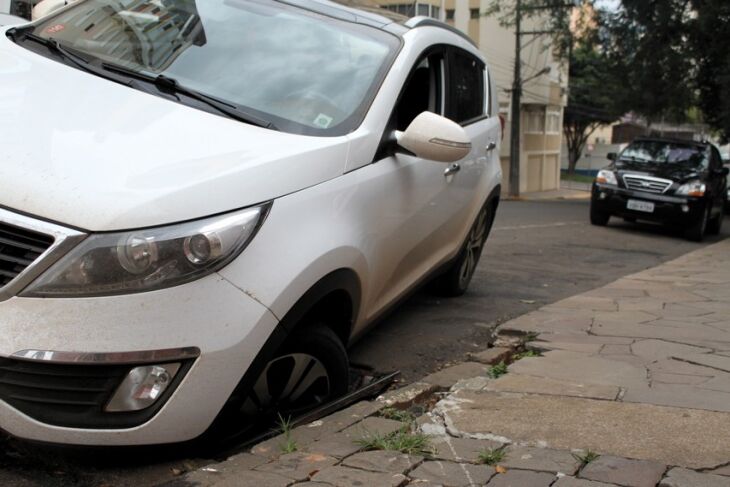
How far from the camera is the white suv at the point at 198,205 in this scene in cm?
253

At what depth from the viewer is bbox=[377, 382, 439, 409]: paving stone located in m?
3.54

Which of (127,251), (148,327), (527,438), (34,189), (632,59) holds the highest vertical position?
(632,59)

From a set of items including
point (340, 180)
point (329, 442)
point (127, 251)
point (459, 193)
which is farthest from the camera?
point (459, 193)

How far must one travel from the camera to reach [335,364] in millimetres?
3336

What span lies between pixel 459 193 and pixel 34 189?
2.85 metres

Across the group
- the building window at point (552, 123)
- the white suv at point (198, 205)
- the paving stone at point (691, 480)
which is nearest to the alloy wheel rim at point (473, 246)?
the white suv at point (198, 205)

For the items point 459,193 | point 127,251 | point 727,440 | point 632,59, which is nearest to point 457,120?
point 459,193

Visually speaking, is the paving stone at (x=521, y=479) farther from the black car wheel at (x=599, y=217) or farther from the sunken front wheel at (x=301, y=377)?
the black car wheel at (x=599, y=217)

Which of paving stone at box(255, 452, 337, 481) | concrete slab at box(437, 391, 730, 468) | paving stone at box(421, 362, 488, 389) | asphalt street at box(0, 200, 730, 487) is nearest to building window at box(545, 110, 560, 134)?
asphalt street at box(0, 200, 730, 487)

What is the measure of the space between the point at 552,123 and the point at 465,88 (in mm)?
39094

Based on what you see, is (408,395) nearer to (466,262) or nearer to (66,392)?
(66,392)

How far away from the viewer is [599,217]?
14172 mm

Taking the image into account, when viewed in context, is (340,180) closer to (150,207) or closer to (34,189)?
(150,207)

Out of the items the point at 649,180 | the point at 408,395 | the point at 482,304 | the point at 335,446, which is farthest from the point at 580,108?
the point at 335,446
